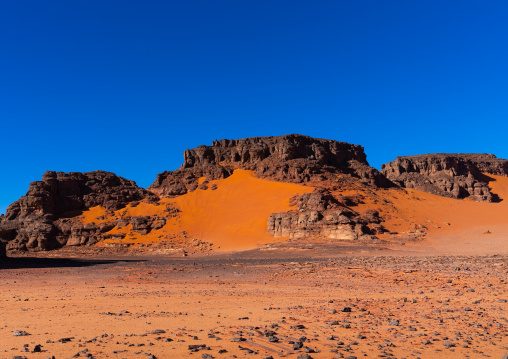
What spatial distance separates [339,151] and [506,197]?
35.1m

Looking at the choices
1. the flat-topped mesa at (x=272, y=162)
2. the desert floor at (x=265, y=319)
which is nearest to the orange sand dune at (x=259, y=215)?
the flat-topped mesa at (x=272, y=162)

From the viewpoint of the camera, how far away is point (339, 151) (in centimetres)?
6706

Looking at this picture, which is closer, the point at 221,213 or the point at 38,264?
the point at 38,264

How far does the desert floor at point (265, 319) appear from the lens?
6.51 m

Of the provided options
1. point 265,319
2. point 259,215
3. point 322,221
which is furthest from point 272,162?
point 265,319

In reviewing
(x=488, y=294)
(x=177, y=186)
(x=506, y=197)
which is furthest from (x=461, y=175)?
(x=488, y=294)

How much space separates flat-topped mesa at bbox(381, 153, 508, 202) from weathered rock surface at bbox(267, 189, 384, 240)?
99.9 feet

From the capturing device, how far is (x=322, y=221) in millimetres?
42188

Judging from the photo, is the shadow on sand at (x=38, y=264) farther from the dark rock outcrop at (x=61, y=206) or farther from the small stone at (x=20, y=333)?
the small stone at (x=20, y=333)

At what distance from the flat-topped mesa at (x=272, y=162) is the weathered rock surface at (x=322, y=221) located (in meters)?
11.3

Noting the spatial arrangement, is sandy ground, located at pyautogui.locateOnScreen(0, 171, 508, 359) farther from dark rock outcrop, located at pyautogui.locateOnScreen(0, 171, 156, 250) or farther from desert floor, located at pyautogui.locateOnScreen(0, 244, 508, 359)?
dark rock outcrop, located at pyautogui.locateOnScreen(0, 171, 156, 250)

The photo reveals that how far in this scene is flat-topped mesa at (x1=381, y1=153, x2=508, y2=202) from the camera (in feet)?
227

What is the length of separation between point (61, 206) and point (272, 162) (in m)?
→ 31.1

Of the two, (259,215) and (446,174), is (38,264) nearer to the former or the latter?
(259,215)
